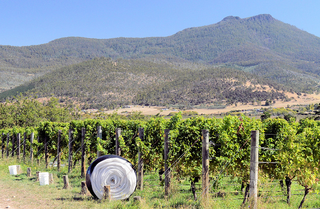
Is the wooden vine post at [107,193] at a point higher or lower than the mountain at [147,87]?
lower

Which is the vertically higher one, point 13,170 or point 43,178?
point 43,178

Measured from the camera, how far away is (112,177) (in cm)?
863

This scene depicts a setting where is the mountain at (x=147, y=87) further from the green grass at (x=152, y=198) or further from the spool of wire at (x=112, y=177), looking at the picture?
the spool of wire at (x=112, y=177)

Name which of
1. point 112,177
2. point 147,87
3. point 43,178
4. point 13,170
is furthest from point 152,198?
point 147,87

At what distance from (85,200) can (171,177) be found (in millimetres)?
2772

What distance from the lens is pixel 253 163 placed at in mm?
6922

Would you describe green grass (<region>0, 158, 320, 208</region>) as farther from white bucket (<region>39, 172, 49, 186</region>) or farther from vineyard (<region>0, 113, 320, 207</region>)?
vineyard (<region>0, 113, 320, 207</region>)

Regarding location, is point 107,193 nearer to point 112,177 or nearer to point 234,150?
point 112,177

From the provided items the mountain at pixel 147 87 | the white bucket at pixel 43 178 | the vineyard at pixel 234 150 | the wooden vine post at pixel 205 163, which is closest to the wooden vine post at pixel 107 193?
the vineyard at pixel 234 150

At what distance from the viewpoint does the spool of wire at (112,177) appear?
28.0ft

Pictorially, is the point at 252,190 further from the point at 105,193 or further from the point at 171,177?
the point at 105,193

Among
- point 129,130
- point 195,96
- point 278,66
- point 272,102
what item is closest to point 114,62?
point 195,96

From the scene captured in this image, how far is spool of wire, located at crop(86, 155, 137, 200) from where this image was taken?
8523mm

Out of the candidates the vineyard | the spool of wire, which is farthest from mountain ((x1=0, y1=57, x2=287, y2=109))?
the spool of wire
